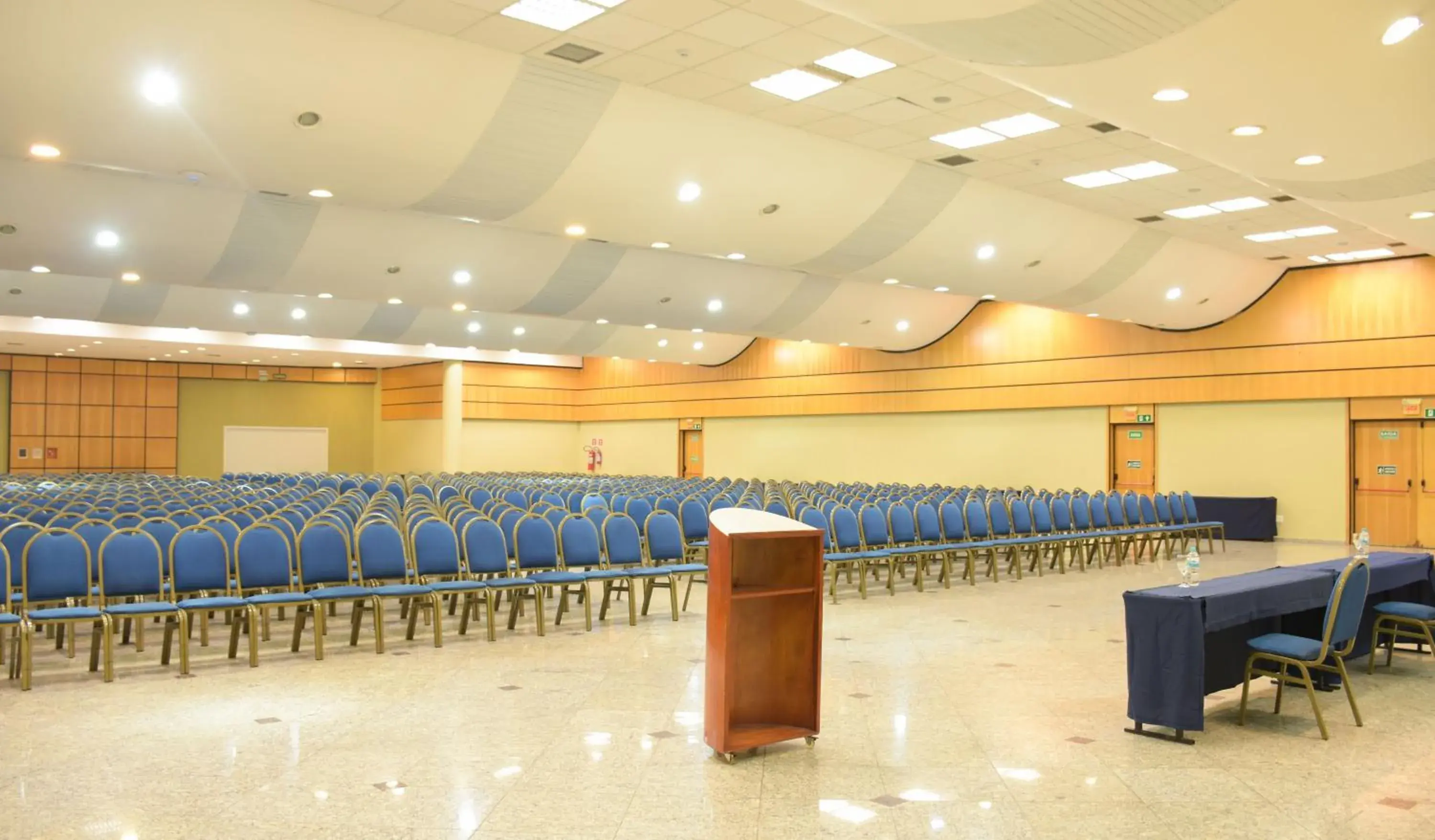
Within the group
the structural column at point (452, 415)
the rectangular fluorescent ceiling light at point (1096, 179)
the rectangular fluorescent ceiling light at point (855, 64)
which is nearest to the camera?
the rectangular fluorescent ceiling light at point (855, 64)

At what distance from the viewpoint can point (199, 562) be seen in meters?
7.91

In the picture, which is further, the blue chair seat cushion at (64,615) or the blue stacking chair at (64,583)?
the blue stacking chair at (64,583)

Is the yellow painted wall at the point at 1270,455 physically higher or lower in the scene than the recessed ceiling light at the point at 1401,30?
lower

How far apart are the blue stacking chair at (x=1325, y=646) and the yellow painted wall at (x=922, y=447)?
15.9m

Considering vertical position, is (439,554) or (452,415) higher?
(452,415)

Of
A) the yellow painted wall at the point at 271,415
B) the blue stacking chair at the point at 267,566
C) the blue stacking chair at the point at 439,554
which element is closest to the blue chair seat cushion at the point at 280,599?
the blue stacking chair at the point at 267,566

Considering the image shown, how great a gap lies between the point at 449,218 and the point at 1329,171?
1158cm

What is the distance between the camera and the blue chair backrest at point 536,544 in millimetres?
9391


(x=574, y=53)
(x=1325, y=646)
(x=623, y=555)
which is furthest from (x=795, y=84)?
(x=1325, y=646)

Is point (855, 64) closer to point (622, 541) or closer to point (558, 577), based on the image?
point (622, 541)

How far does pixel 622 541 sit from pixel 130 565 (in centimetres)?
408

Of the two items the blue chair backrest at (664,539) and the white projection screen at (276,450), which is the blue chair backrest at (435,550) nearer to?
the blue chair backrest at (664,539)

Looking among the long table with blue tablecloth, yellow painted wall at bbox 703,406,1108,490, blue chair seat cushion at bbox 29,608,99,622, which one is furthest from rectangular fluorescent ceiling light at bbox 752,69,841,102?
yellow painted wall at bbox 703,406,1108,490

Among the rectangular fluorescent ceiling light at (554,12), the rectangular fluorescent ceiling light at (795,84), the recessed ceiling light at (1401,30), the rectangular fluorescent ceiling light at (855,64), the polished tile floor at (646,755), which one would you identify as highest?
the rectangular fluorescent ceiling light at (795,84)
